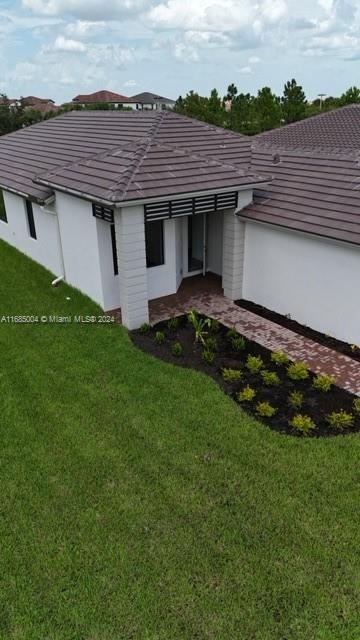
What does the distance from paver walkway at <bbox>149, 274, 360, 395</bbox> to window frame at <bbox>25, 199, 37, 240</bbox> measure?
18.5ft

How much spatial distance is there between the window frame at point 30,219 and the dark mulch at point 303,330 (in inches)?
298

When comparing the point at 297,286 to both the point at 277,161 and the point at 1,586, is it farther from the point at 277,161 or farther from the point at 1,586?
the point at 1,586

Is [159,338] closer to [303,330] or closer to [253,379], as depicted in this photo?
[253,379]

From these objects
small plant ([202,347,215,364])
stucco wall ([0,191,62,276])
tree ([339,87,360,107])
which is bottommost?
small plant ([202,347,215,364])

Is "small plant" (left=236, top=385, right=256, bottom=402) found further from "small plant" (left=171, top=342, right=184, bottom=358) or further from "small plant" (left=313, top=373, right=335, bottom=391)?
"small plant" (left=171, top=342, right=184, bottom=358)

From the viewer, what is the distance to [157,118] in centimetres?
1342

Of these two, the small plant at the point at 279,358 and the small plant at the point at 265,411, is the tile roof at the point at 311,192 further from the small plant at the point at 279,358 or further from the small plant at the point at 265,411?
the small plant at the point at 265,411

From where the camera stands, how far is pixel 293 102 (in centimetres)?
3806

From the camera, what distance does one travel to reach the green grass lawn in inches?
195

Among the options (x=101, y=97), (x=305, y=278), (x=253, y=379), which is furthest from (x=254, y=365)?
(x=101, y=97)

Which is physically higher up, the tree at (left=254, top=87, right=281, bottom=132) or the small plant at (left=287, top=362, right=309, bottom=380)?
the tree at (left=254, top=87, right=281, bottom=132)

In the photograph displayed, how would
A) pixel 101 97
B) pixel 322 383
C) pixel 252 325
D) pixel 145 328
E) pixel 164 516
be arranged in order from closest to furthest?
pixel 164 516 < pixel 322 383 < pixel 145 328 < pixel 252 325 < pixel 101 97

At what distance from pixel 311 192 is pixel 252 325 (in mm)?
3580

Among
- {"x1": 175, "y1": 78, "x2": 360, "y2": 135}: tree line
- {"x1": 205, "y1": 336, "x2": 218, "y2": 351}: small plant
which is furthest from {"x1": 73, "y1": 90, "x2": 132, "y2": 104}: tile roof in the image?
{"x1": 205, "y1": 336, "x2": 218, "y2": 351}: small plant
